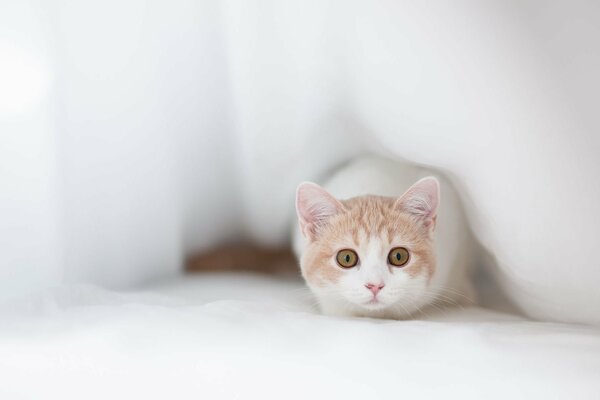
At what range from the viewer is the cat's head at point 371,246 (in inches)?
40.3

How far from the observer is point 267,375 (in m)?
0.76

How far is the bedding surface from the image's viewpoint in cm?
73

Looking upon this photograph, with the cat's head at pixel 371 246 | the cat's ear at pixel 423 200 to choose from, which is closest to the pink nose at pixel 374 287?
the cat's head at pixel 371 246

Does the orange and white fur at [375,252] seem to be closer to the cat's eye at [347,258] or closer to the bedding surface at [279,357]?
the cat's eye at [347,258]

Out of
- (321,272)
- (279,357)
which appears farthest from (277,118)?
(279,357)

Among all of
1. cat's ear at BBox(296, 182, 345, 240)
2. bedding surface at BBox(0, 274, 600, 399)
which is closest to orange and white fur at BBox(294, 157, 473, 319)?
cat's ear at BBox(296, 182, 345, 240)

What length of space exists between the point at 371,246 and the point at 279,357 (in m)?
0.31

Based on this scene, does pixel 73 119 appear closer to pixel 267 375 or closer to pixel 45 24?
pixel 45 24

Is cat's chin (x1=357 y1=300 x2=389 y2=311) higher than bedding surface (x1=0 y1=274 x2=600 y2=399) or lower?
lower

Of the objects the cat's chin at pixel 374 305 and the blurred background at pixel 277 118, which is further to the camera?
the cat's chin at pixel 374 305

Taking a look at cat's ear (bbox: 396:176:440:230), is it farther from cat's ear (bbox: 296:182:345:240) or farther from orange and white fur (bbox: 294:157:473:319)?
cat's ear (bbox: 296:182:345:240)

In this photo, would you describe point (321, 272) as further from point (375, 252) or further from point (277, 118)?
point (277, 118)

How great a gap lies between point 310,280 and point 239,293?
132 millimetres

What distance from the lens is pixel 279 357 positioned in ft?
2.56
